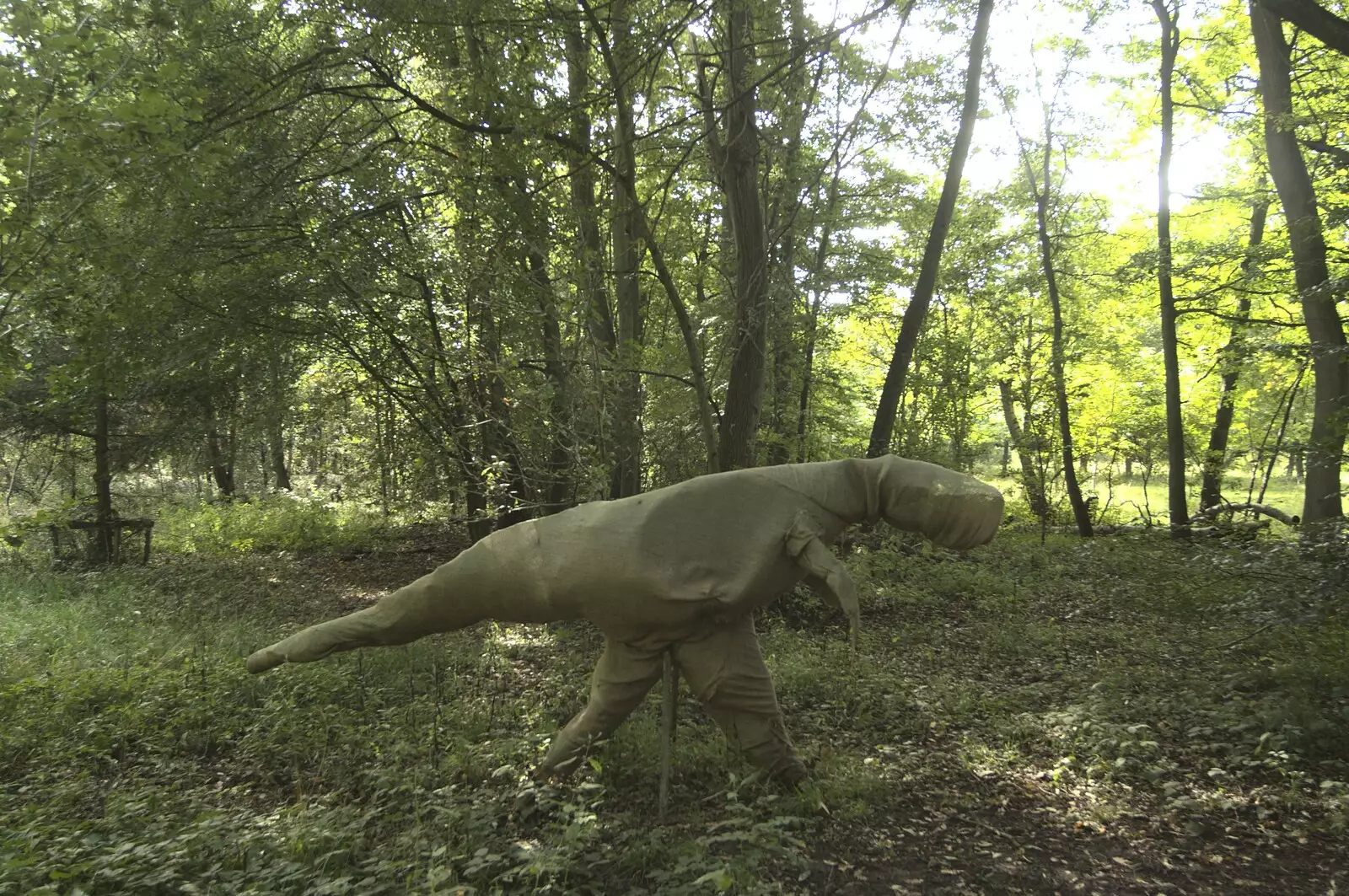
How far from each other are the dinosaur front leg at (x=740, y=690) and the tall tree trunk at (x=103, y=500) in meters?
12.2

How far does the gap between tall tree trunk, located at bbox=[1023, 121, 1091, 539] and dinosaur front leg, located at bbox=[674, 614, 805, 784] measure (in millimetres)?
12054

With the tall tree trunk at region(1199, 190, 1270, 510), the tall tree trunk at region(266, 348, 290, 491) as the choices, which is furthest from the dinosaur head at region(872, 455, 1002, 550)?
the tall tree trunk at region(1199, 190, 1270, 510)

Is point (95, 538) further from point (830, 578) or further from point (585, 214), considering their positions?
point (830, 578)

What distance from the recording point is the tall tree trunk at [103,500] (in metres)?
12.7

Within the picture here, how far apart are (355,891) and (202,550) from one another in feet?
45.6

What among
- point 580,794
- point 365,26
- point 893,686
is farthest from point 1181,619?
point 365,26

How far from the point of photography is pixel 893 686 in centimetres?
705

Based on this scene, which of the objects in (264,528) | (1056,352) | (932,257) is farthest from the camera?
(264,528)

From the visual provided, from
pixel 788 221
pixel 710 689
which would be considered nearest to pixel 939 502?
pixel 710 689

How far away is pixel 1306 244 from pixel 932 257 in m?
4.10

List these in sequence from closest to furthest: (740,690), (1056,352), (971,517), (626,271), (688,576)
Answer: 1. (688,576)
2. (971,517)
3. (740,690)
4. (626,271)
5. (1056,352)

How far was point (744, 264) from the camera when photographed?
8.88 m

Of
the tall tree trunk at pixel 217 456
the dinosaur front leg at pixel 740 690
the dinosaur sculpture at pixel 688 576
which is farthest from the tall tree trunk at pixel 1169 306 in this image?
the tall tree trunk at pixel 217 456

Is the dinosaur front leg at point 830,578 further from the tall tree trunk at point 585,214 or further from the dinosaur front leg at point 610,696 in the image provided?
the tall tree trunk at point 585,214
